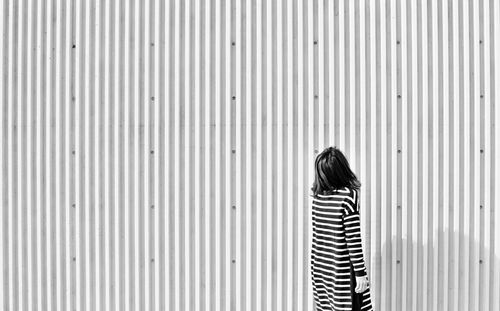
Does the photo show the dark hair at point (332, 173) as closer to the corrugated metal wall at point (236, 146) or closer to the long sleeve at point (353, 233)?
the long sleeve at point (353, 233)

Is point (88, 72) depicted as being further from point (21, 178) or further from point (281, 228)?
point (281, 228)

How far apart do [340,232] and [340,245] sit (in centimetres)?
8

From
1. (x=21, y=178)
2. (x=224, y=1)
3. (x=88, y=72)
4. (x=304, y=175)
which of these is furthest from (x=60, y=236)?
(x=224, y=1)

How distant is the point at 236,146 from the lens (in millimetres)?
3029

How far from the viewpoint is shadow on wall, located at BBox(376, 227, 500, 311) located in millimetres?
2980

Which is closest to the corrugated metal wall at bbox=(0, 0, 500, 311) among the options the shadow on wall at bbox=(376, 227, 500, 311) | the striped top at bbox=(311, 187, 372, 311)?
the shadow on wall at bbox=(376, 227, 500, 311)

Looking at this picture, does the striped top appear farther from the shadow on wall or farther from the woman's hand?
the shadow on wall

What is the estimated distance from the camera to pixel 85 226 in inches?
122

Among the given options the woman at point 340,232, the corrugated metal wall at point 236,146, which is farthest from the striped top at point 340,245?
the corrugated metal wall at point 236,146

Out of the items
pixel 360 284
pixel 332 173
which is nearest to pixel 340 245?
pixel 360 284

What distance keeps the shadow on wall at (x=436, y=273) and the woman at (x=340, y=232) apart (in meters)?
0.48

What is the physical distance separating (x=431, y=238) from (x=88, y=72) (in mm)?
2681

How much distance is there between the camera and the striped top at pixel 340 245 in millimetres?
2494

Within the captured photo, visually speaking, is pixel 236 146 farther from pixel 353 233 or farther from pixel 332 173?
pixel 353 233
